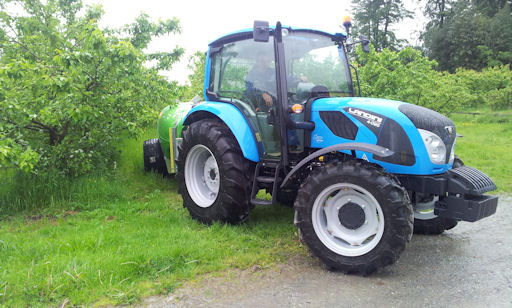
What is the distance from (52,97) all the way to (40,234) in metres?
2.29

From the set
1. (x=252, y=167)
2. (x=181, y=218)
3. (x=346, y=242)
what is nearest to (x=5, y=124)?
(x=181, y=218)

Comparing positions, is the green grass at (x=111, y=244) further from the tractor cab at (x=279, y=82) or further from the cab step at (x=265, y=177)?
the tractor cab at (x=279, y=82)

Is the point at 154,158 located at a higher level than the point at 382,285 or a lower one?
higher

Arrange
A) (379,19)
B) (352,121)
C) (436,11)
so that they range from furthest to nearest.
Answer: (436,11), (379,19), (352,121)

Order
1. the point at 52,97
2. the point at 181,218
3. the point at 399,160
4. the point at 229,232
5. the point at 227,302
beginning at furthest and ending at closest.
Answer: the point at 52,97 < the point at 181,218 < the point at 229,232 < the point at 399,160 < the point at 227,302

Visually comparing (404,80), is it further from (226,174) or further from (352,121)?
(226,174)

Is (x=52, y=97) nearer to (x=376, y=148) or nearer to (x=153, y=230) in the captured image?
(x=153, y=230)

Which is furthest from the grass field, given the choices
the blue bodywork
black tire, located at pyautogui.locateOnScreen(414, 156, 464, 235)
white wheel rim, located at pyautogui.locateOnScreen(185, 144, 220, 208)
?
black tire, located at pyautogui.locateOnScreen(414, 156, 464, 235)

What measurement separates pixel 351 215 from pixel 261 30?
2029mm

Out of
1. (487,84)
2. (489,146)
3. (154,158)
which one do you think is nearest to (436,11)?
(487,84)

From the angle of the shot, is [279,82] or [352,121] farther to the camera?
[279,82]

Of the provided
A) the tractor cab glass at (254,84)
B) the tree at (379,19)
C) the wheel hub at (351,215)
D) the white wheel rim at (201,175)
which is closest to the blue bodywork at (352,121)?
the tractor cab glass at (254,84)

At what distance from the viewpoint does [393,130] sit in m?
3.88

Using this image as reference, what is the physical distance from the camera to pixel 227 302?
3.37 m
